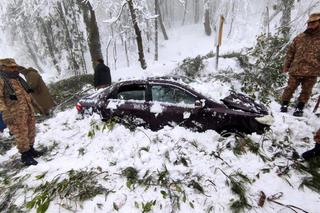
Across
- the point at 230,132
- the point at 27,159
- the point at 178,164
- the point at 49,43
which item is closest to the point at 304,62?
the point at 230,132

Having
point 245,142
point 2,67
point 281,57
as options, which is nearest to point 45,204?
point 2,67

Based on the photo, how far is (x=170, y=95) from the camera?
5113mm

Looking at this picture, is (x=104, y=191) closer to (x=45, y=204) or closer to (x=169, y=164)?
(x=45, y=204)

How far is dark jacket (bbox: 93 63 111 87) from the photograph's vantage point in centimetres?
841

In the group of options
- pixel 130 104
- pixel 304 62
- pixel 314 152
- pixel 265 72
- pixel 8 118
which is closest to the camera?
pixel 314 152

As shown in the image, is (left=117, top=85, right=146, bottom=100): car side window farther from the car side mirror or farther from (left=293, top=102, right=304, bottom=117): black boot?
(left=293, top=102, right=304, bottom=117): black boot

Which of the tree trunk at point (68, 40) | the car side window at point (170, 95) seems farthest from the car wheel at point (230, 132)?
the tree trunk at point (68, 40)

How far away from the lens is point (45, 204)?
337 cm

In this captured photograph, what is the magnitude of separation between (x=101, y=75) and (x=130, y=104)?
354cm

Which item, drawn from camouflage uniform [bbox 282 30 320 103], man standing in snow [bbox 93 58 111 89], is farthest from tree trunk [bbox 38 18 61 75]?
camouflage uniform [bbox 282 30 320 103]

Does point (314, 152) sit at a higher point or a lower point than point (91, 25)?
lower

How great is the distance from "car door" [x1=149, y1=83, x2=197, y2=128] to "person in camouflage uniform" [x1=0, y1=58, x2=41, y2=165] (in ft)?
8.13

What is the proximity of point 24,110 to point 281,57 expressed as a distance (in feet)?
25.1

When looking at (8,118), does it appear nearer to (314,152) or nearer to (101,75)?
(101,75)
